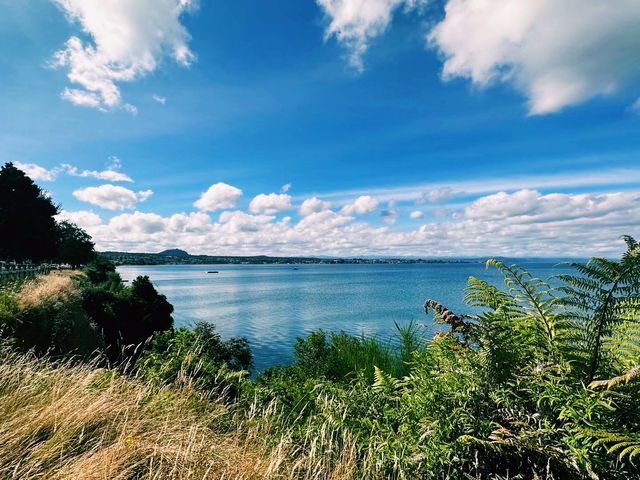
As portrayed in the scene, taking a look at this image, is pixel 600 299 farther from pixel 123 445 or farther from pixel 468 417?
pixel 123 445

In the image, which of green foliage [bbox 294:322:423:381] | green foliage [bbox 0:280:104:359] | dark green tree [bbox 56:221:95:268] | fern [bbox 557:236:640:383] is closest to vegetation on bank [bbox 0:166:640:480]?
fern [bbox 557:236:640:383]

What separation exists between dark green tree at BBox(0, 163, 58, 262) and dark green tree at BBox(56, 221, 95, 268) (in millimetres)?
29616

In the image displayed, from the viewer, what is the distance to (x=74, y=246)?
61125 millimetres

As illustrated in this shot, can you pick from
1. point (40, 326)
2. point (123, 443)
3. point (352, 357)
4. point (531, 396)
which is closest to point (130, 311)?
point (40, 326)

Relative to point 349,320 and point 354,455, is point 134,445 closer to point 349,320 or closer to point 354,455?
point 354,455

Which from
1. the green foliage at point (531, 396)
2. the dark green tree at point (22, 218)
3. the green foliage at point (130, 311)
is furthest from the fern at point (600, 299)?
the dark green tree at point (22, 218)

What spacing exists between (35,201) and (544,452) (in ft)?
136

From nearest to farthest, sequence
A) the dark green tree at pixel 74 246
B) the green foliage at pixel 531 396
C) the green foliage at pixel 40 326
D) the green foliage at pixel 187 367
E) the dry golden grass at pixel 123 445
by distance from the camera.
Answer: the green foliage at pixel 531 396, the dry golden grass at pixel 123 445, the green foliage at pixel 187 367, the green foliage at pixel 40 326, the dark green tree at pixel 74 246

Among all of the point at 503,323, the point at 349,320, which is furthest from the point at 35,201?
the point at 503,323

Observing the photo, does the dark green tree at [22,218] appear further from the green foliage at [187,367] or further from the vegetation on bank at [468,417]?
the vegetation on bank at [468,417]

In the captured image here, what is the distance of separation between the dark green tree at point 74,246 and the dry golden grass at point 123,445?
6773cm

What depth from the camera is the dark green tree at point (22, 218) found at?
3014 cm

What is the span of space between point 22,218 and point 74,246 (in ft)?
115

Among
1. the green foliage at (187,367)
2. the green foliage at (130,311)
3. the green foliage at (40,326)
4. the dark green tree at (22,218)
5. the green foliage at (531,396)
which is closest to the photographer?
the green foliage at (531,396)
